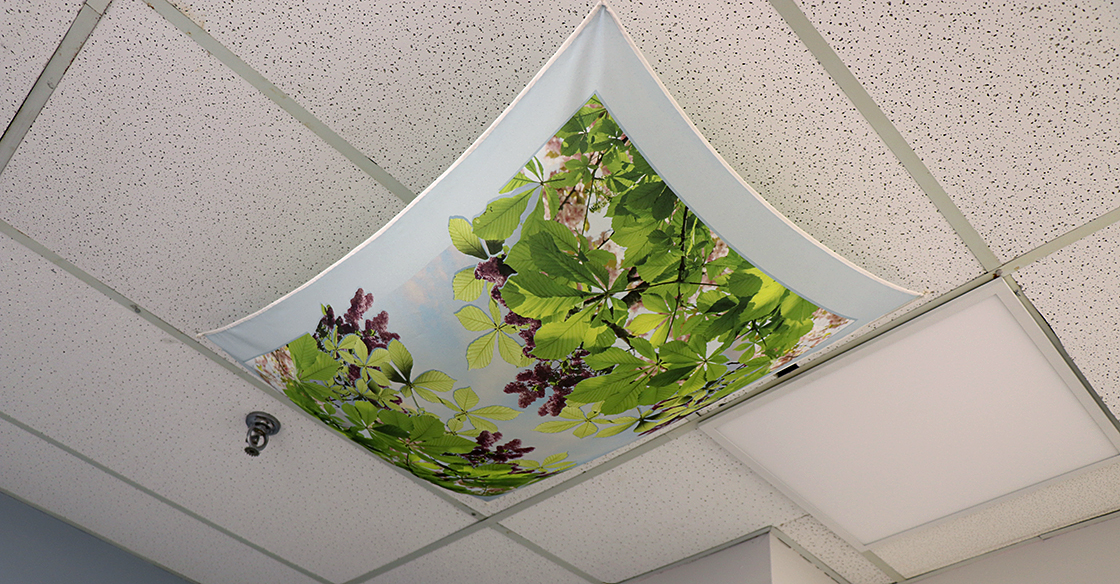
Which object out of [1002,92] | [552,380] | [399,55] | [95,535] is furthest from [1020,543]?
[95,535]

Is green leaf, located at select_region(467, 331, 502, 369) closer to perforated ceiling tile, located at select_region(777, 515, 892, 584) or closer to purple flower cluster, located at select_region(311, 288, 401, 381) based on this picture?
purple flower cluster, located at select_region(311, 288, 401, 381)

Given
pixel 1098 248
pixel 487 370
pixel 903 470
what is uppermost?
pixel 1098 248

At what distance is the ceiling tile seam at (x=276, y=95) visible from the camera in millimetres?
1057

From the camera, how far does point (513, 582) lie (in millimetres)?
2197

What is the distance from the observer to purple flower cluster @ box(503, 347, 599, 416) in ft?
3.78

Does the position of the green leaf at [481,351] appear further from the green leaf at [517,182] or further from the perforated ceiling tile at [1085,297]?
the perforated ceiling tile at [1085,297]

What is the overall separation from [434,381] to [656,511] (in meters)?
0.94

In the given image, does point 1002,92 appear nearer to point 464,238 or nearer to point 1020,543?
point 464,238

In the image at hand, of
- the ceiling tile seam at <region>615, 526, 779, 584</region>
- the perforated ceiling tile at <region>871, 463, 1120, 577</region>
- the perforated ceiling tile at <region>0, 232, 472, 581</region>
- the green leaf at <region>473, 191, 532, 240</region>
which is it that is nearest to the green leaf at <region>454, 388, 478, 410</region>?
the green leaf at <region>473, 191, 532, 240</region>

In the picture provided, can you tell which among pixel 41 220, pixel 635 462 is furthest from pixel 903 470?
pixel 41 220

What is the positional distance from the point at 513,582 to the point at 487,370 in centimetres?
131

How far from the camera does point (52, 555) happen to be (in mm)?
2158

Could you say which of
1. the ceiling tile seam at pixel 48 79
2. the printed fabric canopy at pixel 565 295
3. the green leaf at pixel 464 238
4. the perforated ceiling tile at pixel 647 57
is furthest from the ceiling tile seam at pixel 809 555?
the ceiling tile seam at pixel 48 79

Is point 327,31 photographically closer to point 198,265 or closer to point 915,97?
point 198,265
